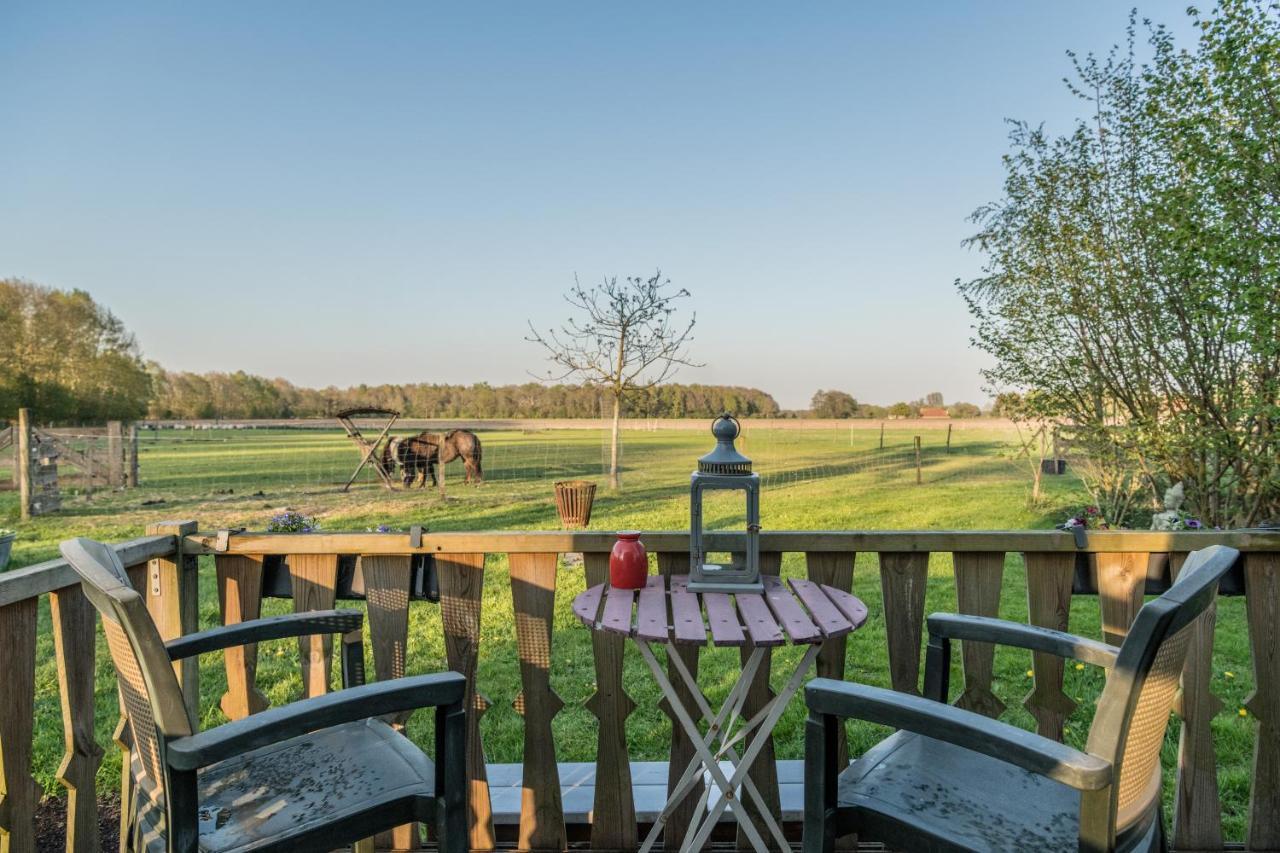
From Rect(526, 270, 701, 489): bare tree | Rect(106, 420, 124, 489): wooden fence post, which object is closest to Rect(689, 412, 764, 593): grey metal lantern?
Rect(526, 270, 701, 489): bare tree

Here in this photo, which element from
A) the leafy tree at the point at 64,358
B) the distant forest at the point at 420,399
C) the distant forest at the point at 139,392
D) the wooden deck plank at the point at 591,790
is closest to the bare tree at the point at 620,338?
the distant forest at the point at 420,399

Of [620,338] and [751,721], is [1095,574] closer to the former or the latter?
[751,721]

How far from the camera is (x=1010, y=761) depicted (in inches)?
33.4

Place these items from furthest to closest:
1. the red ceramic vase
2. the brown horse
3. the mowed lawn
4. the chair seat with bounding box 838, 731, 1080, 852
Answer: the brown horse
the mowed lawn
the red ceramic vase
the chair seat with bounding box 838, 731, 1080, 852

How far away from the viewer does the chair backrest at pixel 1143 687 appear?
2.63 ft

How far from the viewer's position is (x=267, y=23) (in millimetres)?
7566

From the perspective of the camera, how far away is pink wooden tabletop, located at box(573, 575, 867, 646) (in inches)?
47.5

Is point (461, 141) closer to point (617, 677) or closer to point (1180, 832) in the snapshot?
point (617, 677)

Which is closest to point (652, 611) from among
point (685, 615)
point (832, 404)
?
point (685, 615)

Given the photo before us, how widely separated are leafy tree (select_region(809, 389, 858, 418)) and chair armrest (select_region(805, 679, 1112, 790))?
15.3 metres

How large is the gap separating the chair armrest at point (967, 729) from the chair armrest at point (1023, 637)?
0.39m

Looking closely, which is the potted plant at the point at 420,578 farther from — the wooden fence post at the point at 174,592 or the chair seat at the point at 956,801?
the chair seat at the point at 956,801

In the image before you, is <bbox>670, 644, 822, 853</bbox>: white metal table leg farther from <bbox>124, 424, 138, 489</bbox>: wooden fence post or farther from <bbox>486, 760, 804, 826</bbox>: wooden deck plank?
<bbox>124, 424, 138, 489</bbox>: wooden fence post

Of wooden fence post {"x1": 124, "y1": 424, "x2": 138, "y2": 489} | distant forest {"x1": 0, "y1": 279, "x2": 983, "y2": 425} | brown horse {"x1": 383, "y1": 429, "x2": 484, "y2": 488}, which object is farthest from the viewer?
distant forest {"x1": 0, "y1": 279, "x2": 983, "y2": 425}
